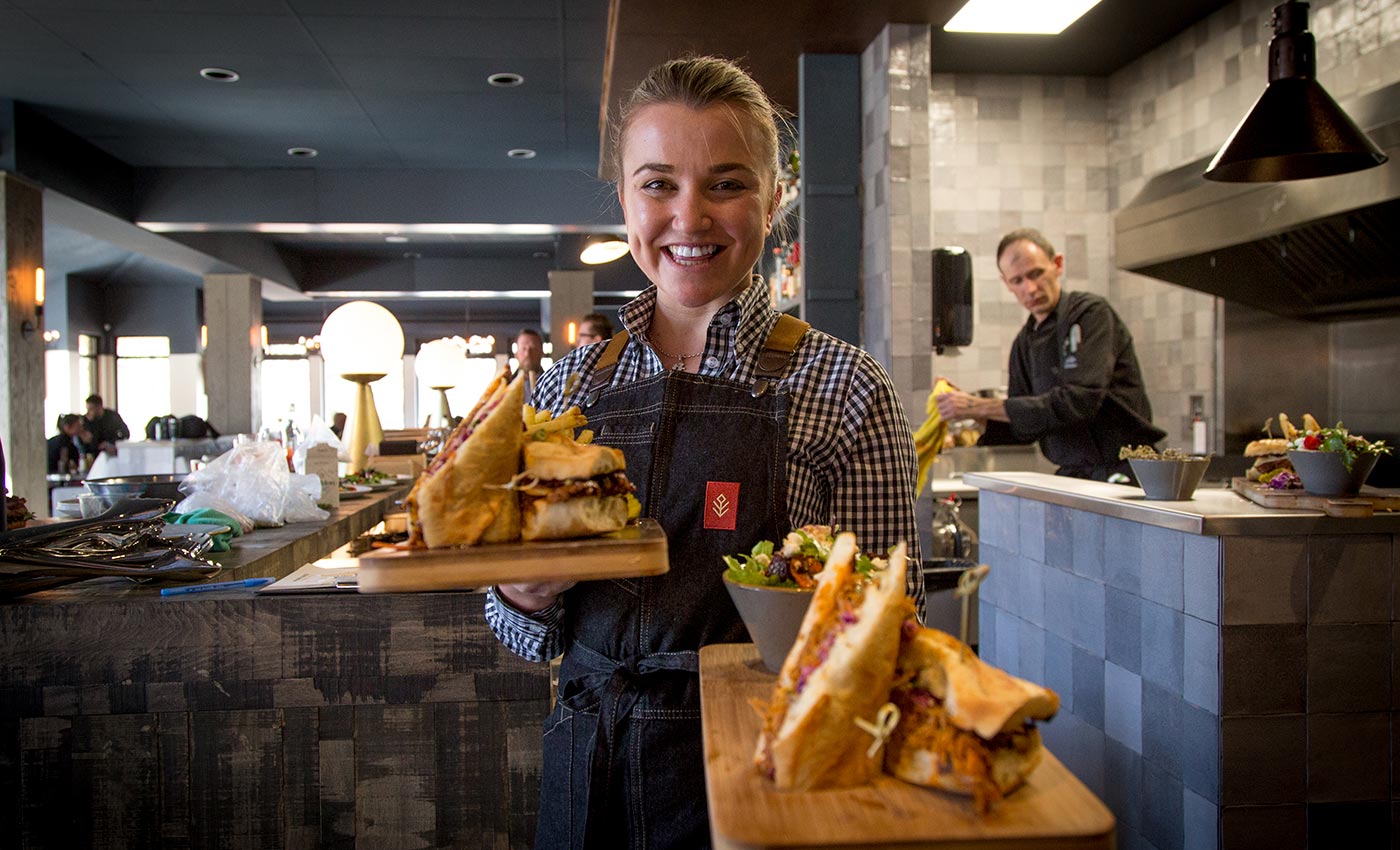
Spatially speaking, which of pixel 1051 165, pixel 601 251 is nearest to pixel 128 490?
pixel 601 251

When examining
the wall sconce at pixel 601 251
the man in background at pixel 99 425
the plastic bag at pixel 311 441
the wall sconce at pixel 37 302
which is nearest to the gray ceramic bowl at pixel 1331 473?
the plastic bag at pixel 311 441

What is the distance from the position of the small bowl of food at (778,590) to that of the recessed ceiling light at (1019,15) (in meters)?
3.49

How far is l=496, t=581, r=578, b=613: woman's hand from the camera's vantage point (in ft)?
3.60

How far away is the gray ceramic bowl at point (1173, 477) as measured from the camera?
94.5 inches

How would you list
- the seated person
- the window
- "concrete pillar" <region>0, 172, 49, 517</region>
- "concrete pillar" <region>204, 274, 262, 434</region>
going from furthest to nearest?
the window, "concrete pillar" <region>204, 274, 262, 434</region>, the seated person, "concrete pillar" <region>0, 172, 49, 517</region>

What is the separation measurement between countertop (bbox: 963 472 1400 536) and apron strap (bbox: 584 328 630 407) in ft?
4.54

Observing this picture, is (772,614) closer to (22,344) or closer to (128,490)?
(128,490)

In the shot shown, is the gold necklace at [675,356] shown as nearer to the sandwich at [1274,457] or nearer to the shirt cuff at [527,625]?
the shirt cuff at [527,625]

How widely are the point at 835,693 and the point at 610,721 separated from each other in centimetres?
57

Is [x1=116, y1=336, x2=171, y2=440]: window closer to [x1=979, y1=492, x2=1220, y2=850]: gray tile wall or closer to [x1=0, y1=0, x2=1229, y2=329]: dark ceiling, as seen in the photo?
[x1=0, y1=0, x2=1229, y2=329]: dark ceiling

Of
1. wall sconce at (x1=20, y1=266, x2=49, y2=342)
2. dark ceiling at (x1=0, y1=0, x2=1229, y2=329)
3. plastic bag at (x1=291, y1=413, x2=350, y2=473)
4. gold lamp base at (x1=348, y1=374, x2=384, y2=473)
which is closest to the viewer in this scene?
plastic bag at (x1=291, y1=413, x2=350, y2=473)

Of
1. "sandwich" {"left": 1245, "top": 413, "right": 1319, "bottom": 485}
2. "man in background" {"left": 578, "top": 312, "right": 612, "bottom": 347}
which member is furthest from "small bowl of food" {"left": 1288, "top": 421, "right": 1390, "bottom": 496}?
"man in background" {"left": 578, "top": 312, "right": 612, "bottom": 347}

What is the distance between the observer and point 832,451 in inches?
50.9

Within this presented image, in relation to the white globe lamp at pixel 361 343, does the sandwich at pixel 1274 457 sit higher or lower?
lower
